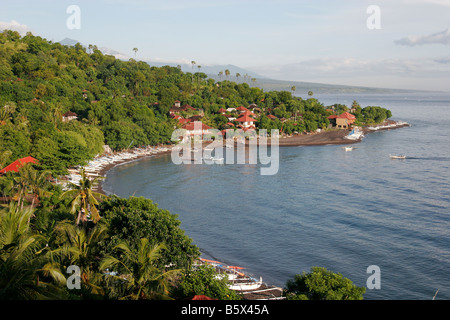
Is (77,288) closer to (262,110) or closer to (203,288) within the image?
(203,288)

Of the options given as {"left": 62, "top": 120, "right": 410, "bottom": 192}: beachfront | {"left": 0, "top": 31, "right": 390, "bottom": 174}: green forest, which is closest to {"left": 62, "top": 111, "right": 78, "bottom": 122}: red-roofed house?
{"left": 0, "top": 31, "right": 390, "bottom": 174}: green forest

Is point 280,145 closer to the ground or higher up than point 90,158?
higher up

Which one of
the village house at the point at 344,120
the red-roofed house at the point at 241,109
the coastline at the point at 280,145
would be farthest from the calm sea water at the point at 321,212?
the village house at the point at 344,120

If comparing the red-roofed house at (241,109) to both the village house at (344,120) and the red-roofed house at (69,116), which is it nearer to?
the village house at (344,120)

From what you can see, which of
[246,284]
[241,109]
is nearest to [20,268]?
[246,284]

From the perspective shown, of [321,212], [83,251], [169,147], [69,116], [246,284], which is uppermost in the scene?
[69,116]

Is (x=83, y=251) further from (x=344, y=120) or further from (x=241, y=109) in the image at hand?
(x=344, y=120)

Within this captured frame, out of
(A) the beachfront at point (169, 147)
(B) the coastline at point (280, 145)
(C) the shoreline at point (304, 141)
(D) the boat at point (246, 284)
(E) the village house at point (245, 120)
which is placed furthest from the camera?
(E) the village house at point (245, 120)
